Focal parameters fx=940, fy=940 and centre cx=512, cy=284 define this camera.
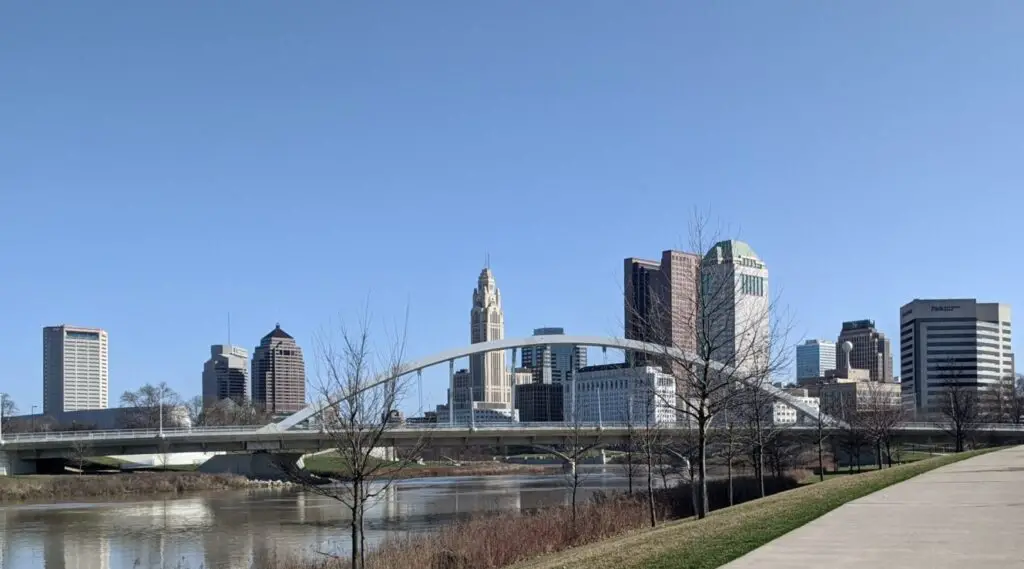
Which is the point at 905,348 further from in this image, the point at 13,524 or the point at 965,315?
the point at 13,524

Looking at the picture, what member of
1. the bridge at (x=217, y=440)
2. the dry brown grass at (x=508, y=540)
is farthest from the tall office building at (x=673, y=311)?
the bridge at (x=217, y=440)

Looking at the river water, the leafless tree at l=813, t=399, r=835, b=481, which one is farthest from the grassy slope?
the leafless tree at l=813, t=399, r=835, b=481

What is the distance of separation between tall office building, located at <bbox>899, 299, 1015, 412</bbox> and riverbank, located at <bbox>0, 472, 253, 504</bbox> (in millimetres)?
146984

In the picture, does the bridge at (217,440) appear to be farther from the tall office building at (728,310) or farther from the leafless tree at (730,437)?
the tall office building at (728,310)

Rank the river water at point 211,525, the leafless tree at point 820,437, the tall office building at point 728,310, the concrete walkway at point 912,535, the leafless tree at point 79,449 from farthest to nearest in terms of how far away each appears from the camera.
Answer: the leafless tree at point 79,449
the leafless tree at point 820,437
the river water at point 211,525
the tall office building at point 728,310
the concrete walkway at point 912,535

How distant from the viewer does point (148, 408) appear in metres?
127

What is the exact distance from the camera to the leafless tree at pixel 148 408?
388ft

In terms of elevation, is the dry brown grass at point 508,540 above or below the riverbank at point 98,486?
above

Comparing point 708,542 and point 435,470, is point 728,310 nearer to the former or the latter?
point 708,542

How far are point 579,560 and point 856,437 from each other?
163ft

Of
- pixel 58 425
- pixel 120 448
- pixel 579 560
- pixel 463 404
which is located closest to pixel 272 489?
pixel 120 448

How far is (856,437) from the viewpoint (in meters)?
57.9

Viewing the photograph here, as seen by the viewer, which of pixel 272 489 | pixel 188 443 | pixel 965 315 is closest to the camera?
pixel 272 489

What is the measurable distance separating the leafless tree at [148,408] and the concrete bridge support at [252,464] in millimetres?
35089
